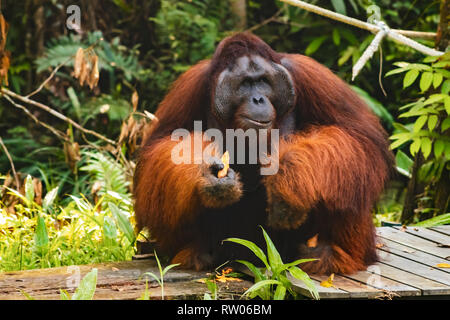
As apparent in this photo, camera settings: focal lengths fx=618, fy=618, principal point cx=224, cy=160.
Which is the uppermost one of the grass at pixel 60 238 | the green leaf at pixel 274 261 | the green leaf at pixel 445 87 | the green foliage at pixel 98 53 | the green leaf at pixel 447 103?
the green foliage at pixel 98 53

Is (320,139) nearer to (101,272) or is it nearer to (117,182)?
(101,272)

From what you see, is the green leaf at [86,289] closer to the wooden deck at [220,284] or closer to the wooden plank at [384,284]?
the wooden deck at [220,284]

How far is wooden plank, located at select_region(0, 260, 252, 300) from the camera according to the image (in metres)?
3.00

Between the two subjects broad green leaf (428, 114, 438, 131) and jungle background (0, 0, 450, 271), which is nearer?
broad green leaf (428, 114, 438, 131)

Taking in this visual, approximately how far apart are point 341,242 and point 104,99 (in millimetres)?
4386

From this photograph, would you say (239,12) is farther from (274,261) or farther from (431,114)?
(274,261)

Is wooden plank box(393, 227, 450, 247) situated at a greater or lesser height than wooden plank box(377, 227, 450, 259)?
greater

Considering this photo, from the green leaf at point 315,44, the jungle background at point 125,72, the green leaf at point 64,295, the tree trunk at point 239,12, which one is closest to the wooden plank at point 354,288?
the green leaf at point 64,295

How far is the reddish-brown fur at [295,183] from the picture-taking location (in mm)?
3189

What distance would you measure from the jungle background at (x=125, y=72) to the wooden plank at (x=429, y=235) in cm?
66

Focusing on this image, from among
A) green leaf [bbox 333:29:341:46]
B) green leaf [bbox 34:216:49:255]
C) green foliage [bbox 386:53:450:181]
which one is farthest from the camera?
green leaf [bbox 333:29:341:46]

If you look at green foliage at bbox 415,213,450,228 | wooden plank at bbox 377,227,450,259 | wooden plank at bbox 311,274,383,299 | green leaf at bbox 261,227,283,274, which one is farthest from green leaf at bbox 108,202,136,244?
green foliage at bbox 415,213,450,228

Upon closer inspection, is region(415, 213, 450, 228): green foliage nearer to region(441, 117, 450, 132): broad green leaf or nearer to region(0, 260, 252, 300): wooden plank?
region(441, 117, 450, 132): broad green leaf
